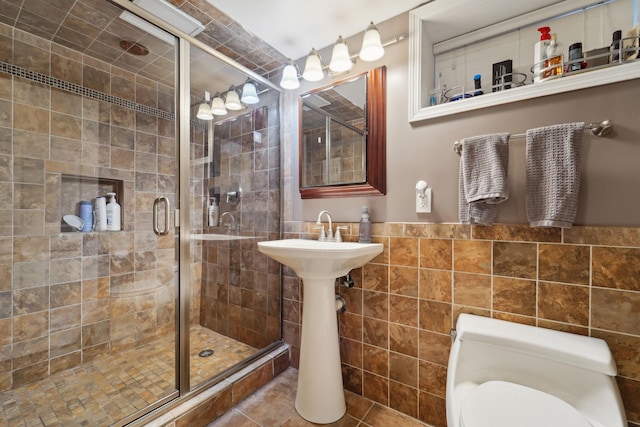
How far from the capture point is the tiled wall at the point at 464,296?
0.95 m

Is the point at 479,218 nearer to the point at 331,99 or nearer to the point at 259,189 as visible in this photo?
the point at 331,99

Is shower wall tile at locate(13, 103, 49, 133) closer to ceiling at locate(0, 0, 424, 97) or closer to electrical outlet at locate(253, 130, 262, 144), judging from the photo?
ceiling at locate(0, 0, 424, 97)

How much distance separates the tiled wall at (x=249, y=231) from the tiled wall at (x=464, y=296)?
0.60 m

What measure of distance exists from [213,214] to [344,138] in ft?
3.28

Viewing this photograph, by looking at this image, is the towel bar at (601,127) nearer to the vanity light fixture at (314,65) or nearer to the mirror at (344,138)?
the mirror at (344,138)

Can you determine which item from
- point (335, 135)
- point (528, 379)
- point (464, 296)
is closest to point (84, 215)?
point (335, 135)

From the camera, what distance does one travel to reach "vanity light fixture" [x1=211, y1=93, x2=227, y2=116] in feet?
5.49

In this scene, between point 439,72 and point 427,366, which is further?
point 439,72

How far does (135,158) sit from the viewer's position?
1845 mm

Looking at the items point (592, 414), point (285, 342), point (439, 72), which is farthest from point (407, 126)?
point (285, 342)

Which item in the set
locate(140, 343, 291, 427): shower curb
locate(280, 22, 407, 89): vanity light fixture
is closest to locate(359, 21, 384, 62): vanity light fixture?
locate(280, 22, 407, 89): vanity light fixture

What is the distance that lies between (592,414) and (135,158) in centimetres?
262

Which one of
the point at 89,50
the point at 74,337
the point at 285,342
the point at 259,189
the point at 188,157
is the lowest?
the point at 285,342

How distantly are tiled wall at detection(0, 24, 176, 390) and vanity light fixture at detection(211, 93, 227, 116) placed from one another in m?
0.27
